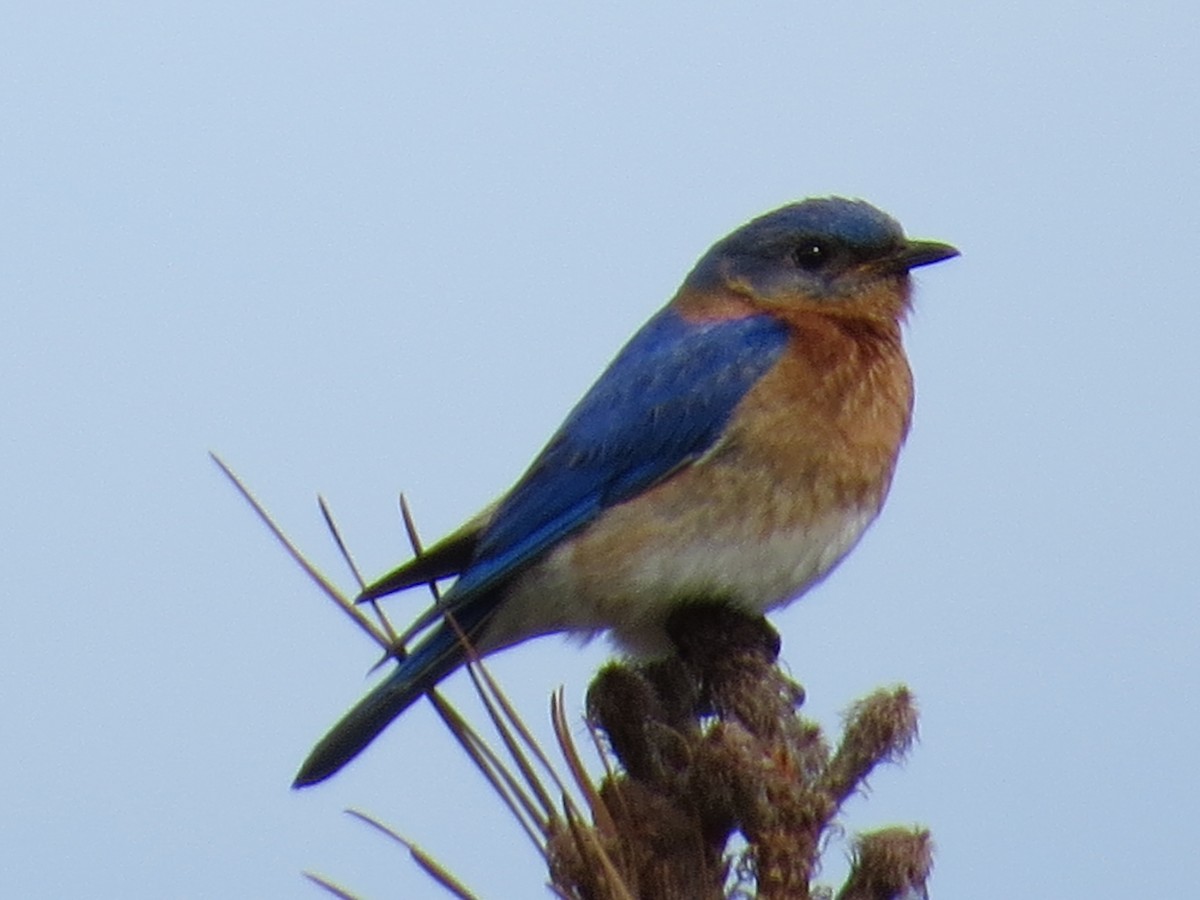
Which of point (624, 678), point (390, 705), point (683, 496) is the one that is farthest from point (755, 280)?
point (624, 678)

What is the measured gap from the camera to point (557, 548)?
5789 mm

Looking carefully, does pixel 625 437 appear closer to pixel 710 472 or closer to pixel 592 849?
pixel 710 472

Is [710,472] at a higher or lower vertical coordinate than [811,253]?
lower

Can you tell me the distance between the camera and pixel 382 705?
5.12 meters

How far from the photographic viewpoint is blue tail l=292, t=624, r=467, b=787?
→ 4.91 m

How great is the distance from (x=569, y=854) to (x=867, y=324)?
142 inches

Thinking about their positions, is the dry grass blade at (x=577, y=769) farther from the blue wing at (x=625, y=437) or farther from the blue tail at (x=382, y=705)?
the blue wing at (x=625, y=437)

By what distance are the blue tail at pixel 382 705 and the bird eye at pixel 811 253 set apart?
1.84 meters

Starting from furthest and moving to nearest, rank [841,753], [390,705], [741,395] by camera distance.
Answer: [741,395] < [390,705] < [841,753]

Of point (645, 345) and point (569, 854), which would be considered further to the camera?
point (645, 345)

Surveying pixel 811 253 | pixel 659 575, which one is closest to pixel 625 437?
pixel 659 575

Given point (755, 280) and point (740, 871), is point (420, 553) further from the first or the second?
point (755, 280)

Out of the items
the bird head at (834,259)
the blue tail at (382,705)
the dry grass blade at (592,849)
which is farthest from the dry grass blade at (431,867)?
the bird head at (834,259)

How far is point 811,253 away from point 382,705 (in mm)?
2103
